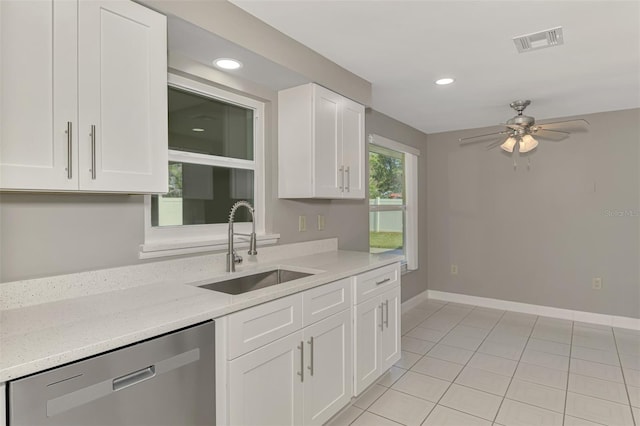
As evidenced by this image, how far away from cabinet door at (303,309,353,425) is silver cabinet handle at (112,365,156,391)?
0.81m

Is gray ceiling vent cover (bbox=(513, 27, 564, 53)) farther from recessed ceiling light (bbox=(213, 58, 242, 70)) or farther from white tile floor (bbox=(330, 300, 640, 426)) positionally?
white tile floor (bbox=(330, 300, 640, 426))

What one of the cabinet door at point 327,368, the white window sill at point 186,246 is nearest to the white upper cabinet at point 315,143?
the white window sill at point 186,246

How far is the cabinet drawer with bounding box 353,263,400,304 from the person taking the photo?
89.7 inches

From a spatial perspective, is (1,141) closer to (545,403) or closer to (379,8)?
A: (379,8)

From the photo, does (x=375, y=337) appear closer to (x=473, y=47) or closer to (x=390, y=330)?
(x=390, y=330)

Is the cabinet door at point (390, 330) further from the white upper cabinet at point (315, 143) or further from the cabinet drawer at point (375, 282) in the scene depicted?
the white upper cabinet at point (315, 143)

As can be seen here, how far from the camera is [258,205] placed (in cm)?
259

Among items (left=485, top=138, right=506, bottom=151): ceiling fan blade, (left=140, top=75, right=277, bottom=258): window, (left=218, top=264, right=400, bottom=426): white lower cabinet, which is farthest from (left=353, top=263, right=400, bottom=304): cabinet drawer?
(left=485, top=138, right=506, bottom=151): ceiling fan blade

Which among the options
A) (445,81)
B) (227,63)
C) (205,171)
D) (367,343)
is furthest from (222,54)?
(367,343)

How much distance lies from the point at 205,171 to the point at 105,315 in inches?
45.8

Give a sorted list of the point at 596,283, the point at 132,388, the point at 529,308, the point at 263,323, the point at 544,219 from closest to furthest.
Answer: the point at 132,388 → the point at 263,323 → the point at 596,283 → the point at 544,219 → the point at 529,308

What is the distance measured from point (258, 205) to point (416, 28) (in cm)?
150

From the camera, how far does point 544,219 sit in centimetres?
420

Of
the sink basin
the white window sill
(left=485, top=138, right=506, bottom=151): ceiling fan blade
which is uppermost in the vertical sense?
(left=485, top=138, right=506, bottom=151): ceiling fan blade
